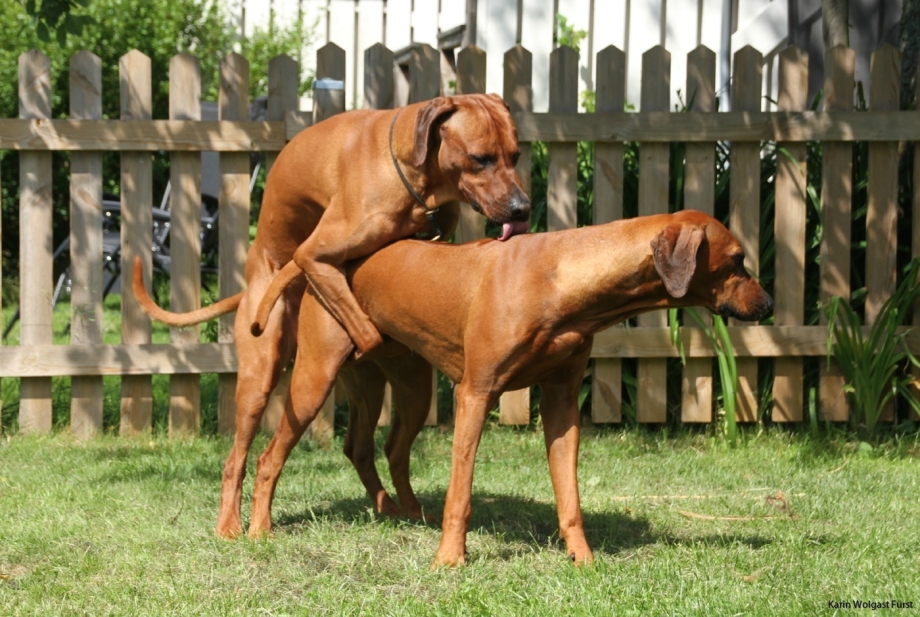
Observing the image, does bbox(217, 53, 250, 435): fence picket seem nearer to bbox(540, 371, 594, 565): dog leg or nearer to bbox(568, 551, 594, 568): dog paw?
bbox(540, 371, 594, 565): dog leg

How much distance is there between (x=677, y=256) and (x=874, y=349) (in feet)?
10.4

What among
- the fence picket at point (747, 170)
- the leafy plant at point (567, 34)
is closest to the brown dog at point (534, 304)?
the fence picket at point (747, 170)

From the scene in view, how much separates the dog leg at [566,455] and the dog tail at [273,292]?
3.91 ft

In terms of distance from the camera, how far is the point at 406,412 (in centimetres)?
497

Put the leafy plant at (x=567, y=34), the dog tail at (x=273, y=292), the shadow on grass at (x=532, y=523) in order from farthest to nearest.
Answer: the leafy plant at (x=567, y=34), the dog tail at (x=273, y=292), the shadow on grass at (x=532, y=523)

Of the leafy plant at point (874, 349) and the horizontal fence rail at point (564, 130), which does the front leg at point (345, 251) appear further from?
the leafy plant at point (874, 349)

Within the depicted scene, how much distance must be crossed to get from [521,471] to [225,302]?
1880 mm

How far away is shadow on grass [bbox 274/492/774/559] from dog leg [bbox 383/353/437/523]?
0.62 ft

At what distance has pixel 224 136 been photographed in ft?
21.0

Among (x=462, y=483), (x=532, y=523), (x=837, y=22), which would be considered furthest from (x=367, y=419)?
(x=837, y=22)

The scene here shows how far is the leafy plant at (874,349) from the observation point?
6.30 metres

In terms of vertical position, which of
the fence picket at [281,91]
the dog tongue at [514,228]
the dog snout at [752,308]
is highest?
the fence picket at [281,91]

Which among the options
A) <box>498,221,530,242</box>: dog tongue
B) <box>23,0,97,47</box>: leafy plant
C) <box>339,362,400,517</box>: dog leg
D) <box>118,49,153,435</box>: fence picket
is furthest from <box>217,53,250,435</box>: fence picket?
<box>498,221,530,242</box>: dog tongue

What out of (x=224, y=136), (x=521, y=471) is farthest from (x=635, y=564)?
(x=224, y=136)
